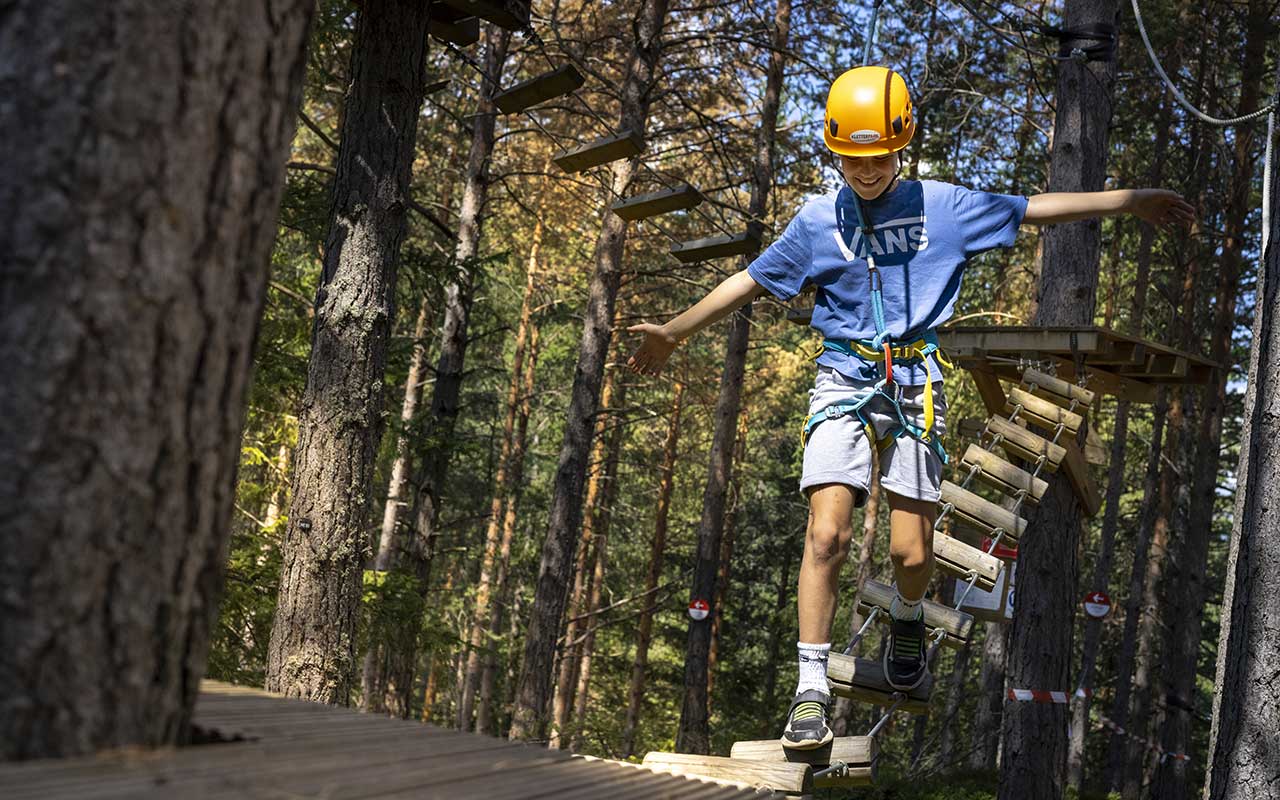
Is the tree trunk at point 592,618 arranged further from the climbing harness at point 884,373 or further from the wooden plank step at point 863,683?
the climbing harness at point 884,373

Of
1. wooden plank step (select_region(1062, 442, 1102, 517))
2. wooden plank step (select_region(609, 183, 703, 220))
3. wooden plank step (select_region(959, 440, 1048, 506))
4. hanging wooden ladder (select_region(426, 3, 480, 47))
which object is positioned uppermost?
hanging wooden ladder (select_region(426, 3, 480, 47))

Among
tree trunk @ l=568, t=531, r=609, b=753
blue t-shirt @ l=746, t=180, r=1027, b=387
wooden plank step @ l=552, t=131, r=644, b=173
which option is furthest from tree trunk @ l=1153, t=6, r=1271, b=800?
blue t-shirt @ l=746, t=180, r=1027, b=387

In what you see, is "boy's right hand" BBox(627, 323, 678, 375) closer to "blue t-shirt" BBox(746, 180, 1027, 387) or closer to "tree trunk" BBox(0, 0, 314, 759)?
"blue t-shirt" BBox(746, 180, 1027, 387)

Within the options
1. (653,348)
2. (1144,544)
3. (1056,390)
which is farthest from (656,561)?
(653,348)

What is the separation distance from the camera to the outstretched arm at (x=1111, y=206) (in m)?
4.36

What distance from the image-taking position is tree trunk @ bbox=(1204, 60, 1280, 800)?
4.61 m

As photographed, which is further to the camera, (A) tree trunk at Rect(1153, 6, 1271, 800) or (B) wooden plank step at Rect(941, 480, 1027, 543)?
(A) tree trunk at Rect(1153, 6, 1271, 800)

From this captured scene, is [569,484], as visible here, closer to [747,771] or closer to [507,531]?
[747,771]

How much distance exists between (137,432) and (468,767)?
825 millimetres

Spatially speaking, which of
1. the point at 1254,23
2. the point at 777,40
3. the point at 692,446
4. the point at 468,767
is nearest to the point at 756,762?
the point at 468,767

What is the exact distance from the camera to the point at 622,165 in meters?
12.5

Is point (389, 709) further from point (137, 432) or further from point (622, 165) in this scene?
point (137, 432)

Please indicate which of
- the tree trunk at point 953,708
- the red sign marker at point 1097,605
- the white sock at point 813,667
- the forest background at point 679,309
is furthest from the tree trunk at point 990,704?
the white sock at point 813,667

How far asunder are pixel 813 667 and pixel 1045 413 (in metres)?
3.18
